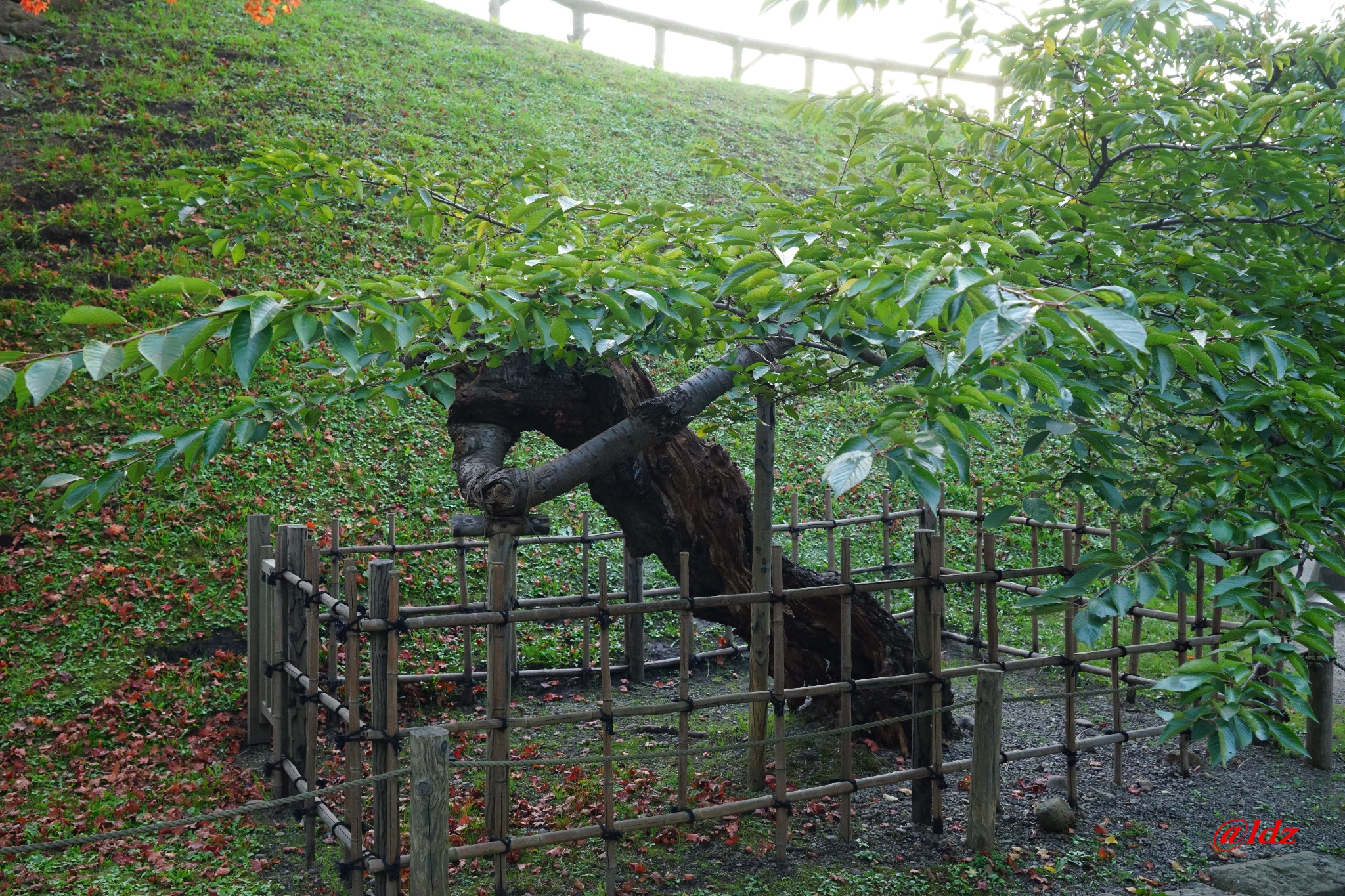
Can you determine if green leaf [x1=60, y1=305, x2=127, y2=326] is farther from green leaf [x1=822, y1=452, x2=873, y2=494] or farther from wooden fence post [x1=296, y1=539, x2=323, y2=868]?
wooden fence post [x1=296, y1=539, x2=323, y2=868]

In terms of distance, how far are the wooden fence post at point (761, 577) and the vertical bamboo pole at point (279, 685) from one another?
2.54 meters

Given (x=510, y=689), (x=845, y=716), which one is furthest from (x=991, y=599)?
(x=510, y=689)

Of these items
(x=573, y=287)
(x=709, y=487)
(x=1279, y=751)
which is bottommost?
(x=1279, y=751)

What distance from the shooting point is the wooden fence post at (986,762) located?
15.1 ft

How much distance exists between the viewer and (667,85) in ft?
64.7

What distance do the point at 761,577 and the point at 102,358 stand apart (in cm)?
372

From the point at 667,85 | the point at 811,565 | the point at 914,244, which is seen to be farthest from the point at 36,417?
the point at 667,85

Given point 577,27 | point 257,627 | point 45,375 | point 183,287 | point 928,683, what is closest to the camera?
point 45,375

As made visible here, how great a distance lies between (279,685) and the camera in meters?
5.12

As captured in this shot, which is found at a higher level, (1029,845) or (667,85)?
(667,85)

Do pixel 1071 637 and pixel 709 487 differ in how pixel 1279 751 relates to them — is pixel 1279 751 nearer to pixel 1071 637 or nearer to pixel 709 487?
pixel 1071 637

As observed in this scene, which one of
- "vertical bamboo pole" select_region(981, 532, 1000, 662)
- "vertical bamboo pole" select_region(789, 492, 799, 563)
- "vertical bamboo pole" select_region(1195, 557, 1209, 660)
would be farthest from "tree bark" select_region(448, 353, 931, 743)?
"vertical bamboo pole" select_region(1195, 557, 1209, 660)

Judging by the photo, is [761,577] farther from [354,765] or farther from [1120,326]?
[1120,326]

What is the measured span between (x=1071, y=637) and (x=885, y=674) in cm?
115
